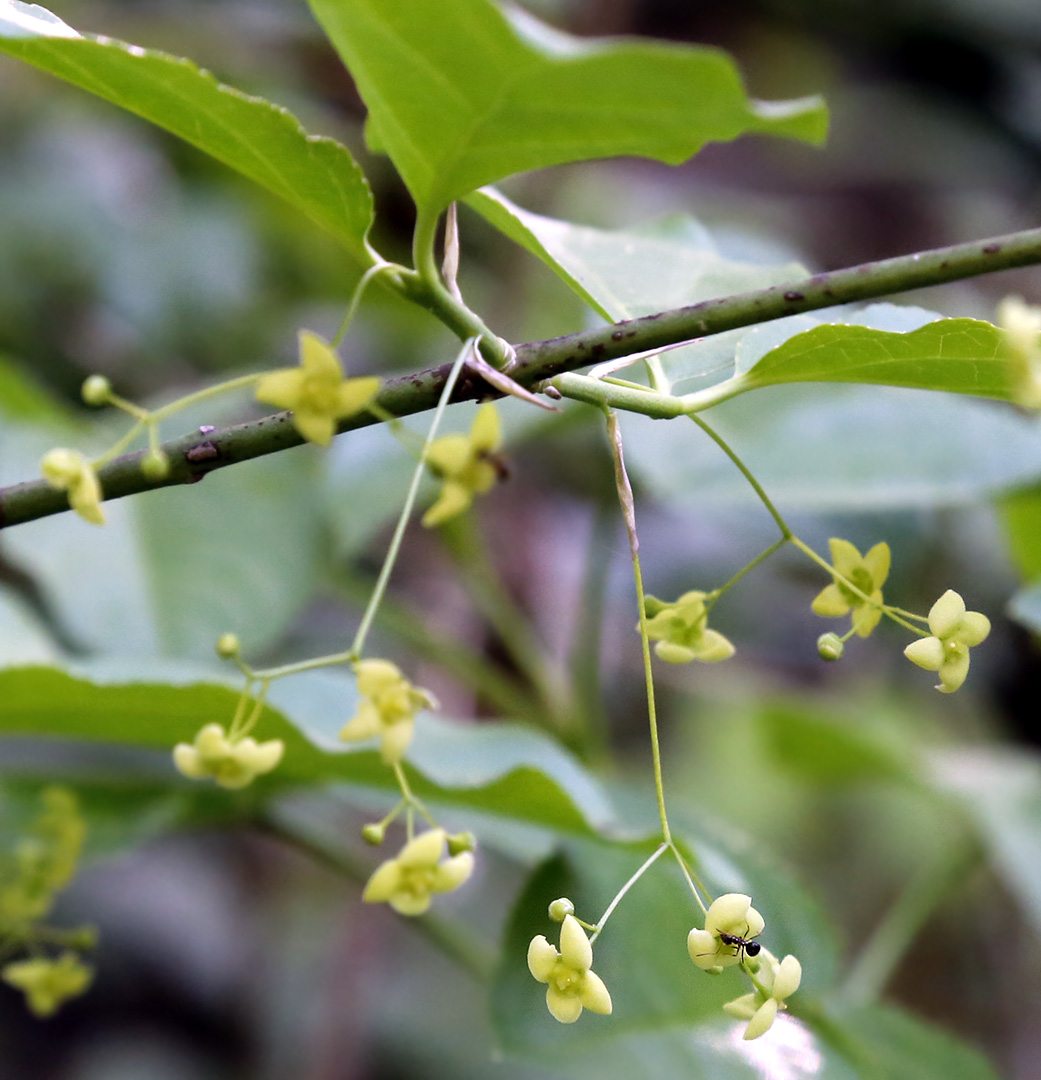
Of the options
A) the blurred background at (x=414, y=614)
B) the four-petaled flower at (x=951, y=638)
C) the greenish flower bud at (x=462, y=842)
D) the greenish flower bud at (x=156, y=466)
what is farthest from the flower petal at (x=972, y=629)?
the blurred background at (x=414, y=614)

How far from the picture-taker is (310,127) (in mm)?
2117

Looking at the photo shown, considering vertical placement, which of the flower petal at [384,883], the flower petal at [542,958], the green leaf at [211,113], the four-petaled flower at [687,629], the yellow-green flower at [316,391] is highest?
the green leaf at [211,113]

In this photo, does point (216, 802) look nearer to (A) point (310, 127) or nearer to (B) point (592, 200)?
(A) point (310, 127)

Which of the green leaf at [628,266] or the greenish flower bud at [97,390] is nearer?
the greenish flower bud at [97,390]

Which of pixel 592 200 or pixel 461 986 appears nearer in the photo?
pixel 461 986

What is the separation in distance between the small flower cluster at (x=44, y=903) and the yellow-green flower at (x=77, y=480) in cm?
42

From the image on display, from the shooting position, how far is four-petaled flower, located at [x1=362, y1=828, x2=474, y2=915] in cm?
45

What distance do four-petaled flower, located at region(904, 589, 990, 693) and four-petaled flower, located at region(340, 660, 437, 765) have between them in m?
0.22

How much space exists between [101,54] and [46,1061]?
184 centimetres

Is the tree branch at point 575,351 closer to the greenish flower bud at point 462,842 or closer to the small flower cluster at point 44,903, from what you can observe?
the greenish flower bud at point 462,842

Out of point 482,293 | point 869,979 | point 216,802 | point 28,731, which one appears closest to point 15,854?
point 28,731

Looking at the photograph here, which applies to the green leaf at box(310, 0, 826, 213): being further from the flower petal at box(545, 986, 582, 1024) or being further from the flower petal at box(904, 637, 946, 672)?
the flower petal at box(545, 986, 582, 1024)

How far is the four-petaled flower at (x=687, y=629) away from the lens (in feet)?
1.77

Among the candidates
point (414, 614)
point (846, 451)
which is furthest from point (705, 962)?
point (414, 614)
